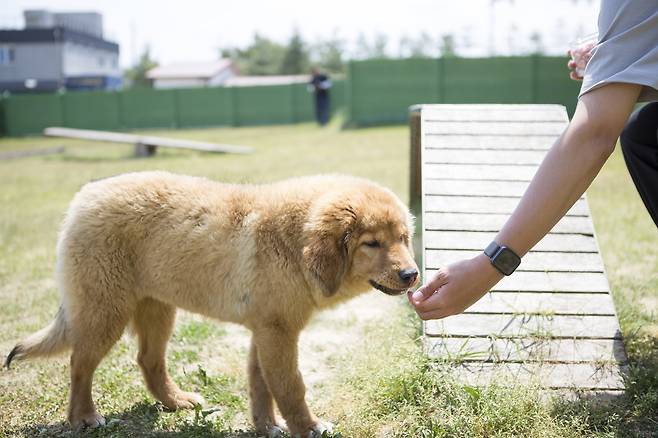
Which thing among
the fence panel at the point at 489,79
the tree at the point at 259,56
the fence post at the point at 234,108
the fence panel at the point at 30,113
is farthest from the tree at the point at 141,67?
the fence panel at the point at 489,79

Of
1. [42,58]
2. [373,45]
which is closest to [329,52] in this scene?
[373,45]

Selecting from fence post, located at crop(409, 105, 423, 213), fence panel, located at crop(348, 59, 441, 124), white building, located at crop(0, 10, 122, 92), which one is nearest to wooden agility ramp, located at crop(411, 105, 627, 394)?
fence post, located at crop(409, 105, 423, 213)

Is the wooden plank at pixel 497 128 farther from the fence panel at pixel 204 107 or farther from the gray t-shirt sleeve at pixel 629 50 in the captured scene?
the fence panel at pixel 204 107

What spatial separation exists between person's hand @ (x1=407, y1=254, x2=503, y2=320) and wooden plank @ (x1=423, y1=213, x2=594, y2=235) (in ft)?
7.23

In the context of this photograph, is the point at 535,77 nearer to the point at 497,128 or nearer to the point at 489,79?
the point at 489,79

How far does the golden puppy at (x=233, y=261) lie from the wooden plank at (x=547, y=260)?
2.85ft

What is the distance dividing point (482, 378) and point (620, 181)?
33.4ft

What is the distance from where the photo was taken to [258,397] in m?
3.93

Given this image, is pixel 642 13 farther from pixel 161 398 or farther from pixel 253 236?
pixel 161 398

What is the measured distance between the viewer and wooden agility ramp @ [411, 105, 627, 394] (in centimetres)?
379

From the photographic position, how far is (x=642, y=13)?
2.60m

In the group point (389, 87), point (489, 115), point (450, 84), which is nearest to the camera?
point (489, 115)

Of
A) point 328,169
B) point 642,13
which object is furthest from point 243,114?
point 642,13

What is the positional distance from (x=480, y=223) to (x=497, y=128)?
1.60 meters
